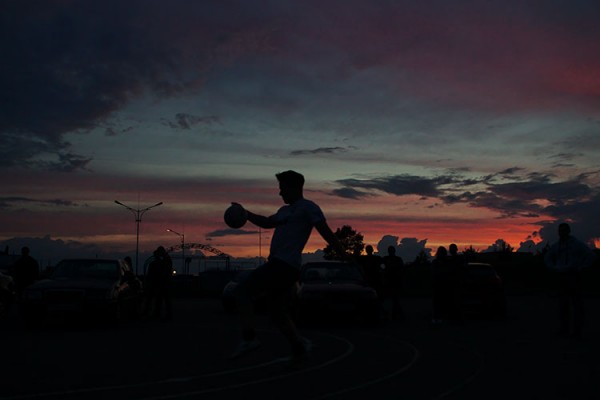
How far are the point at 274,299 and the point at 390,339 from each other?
4772 mm

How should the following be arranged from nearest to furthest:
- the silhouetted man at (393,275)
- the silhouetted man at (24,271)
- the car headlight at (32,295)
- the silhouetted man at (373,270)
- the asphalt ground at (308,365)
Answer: the asphalt ground at (308,365) < the car headlight at (32,295) < the silhouetted man at (373,270) < the silhouetted man at (393,275) < the silhouetted man at (24,271)

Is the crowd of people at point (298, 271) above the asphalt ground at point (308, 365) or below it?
above

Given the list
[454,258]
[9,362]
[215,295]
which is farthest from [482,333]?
[215,295]

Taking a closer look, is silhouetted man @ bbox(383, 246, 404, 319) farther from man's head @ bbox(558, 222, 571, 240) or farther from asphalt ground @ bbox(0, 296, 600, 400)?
man's head @ bbox(558, 222, 571, 240)

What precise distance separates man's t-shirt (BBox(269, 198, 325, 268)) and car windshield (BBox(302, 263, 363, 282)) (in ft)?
28.3

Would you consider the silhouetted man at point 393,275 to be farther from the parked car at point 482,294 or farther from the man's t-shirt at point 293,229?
the man's t-shirt at point 293,229

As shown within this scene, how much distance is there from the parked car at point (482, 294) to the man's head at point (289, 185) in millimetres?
10654

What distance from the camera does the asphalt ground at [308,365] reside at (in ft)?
23.2

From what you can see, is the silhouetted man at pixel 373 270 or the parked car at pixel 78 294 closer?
the parked car at pixel 78 294

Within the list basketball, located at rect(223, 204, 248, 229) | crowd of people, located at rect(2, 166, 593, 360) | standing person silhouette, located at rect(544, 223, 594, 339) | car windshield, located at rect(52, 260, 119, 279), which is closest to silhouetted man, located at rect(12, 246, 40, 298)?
crowd of people, located at rect(2, 166, 593, 360)

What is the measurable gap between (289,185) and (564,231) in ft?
22.3

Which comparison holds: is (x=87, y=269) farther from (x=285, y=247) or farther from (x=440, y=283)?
(x=285, y=247)

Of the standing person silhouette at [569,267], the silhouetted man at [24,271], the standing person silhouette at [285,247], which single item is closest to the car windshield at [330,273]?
the standing person silhouette at [569,267]

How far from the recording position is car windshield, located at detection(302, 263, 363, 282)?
667 inches
